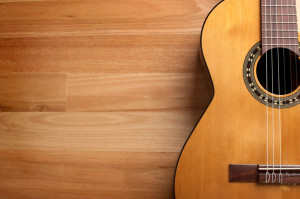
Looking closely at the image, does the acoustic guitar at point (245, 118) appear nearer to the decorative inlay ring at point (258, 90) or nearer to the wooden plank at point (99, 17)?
the decorative inlay ring at point (258, 90)

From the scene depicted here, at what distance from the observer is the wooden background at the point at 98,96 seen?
0.99 metres

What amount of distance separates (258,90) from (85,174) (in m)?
0.64

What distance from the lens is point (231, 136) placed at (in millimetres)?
756

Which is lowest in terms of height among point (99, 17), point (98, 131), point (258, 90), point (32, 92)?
point (98, 131)

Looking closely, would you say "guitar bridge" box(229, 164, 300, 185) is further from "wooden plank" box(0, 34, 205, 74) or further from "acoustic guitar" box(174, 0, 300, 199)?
"wooden plank" box(0, 34, 205, 74)

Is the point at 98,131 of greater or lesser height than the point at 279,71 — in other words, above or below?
below

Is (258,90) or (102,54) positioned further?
(102,54)

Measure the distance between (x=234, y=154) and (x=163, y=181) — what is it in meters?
0.32

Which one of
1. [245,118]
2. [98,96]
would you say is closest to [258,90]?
[245,118]

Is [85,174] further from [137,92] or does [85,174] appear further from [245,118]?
[245,118]

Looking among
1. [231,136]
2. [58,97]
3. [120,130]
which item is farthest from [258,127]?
[58,97]

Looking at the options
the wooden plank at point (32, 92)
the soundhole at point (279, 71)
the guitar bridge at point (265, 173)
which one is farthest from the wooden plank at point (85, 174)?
the soundhole at point (279, 71)

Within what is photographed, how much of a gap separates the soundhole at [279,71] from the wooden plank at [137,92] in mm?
209

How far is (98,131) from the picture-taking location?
1013mm
